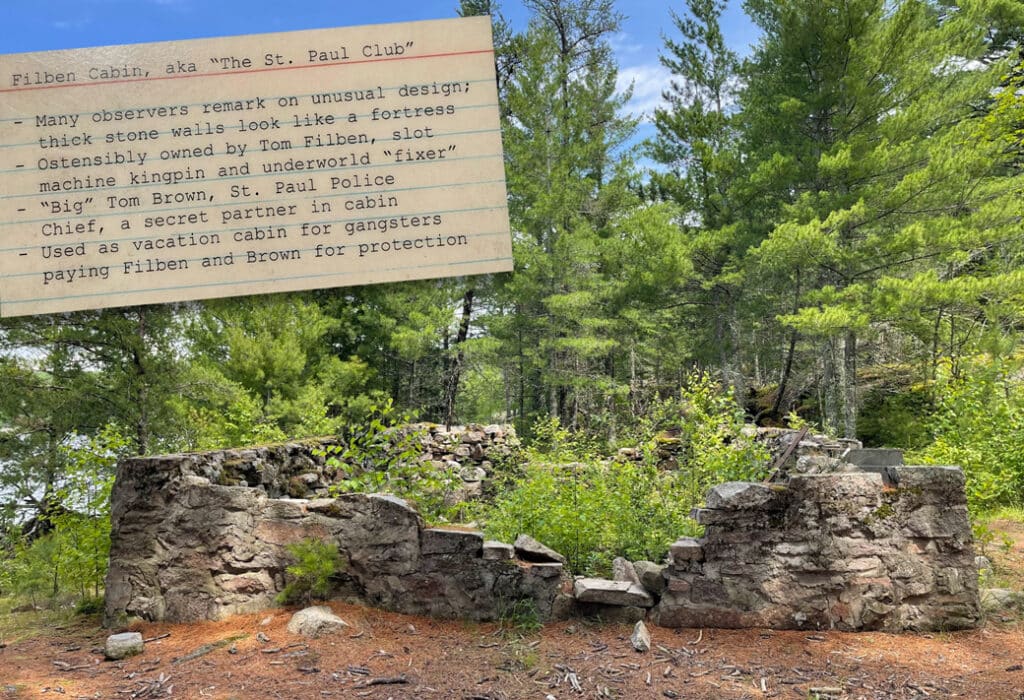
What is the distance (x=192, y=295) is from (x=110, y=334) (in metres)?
7.30

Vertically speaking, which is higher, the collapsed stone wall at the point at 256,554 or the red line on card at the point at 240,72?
the red line on card at the point at 240,72

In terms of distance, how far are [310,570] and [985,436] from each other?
27.0 ft

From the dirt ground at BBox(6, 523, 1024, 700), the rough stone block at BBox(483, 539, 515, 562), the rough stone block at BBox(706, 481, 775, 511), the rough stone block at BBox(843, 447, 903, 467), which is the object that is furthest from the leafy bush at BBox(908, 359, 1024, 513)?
the rough stone block at BBox(483, 539, 515, 562)

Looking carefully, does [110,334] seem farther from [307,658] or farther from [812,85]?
[812,85]

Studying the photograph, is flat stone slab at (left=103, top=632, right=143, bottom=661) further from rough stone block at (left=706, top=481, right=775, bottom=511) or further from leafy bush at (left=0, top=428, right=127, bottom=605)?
rough stone block at (left=706, top=481, right=775, bottom=511)

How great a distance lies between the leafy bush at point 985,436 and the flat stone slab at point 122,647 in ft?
23.3

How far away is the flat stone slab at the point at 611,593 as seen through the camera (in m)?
4.24

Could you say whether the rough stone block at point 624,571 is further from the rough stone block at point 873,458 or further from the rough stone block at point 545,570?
the rough stone block at point 873,458

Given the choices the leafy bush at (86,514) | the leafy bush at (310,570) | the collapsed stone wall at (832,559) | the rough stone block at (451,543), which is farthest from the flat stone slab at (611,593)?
the leafy bush at (86,514)

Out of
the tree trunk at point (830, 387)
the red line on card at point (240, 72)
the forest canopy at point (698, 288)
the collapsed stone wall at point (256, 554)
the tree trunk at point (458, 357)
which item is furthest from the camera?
the tree trunk at point (830, 387)

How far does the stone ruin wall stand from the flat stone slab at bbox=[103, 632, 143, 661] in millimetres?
448

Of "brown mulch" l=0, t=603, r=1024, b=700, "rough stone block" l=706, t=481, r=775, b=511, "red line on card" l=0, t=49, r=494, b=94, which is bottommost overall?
"brown mulch" l=0, t=603, r=1024, b=700

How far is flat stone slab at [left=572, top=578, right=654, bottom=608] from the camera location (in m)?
4.24

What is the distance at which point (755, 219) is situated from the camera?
15430 millimetres
